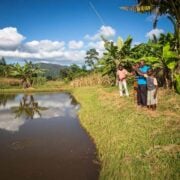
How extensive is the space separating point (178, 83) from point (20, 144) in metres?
8.47

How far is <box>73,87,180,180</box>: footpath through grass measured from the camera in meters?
5.32

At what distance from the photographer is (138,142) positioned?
268 inches

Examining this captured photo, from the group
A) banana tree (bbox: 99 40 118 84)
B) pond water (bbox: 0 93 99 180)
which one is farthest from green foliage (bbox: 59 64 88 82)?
pond water (bbox: 0 93 99 180)

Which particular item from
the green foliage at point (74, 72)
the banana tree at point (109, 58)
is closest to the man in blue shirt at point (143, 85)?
the banana tree at point (109, 58)

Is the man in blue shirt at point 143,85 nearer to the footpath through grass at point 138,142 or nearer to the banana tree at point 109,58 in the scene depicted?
the footpath through grass at point 138,142

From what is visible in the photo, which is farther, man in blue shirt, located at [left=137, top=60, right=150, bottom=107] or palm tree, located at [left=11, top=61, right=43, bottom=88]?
palm tree, located at [left=11, top=61, right=43, bottom=88]

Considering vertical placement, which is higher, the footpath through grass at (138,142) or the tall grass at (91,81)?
the tall grass at (91,81)

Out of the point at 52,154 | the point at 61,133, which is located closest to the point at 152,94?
the point at 61,133

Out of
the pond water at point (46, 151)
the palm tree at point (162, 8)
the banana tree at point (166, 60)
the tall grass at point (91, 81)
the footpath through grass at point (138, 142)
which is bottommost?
the pond water at point (46, 151)

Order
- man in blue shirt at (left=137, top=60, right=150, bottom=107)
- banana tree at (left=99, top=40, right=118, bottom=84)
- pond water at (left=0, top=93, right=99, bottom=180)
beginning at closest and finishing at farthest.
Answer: pond water at (left=0, top=93, right=99, bottom=180) → man in blue shirt at (left=137, top=60, right=150, bottom=107) → banana tree at (left=99, top=40, right=118, bottom=84)

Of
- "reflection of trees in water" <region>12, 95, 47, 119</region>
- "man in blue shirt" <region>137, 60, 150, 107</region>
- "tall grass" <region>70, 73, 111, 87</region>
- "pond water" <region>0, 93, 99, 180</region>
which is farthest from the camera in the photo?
"tall grass" <region>70, 73, 111, 87</region>

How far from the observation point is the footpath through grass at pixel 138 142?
17.4 ft

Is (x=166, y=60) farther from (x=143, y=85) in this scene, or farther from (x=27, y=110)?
(x=27, y=110)

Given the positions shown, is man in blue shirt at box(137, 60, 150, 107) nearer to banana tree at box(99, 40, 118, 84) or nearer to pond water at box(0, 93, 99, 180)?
pond water at box(0, 93, 99, 180)
